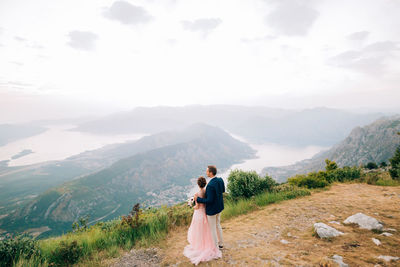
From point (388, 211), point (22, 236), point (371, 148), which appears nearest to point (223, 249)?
point (388, 211)

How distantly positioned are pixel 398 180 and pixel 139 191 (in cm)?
19675

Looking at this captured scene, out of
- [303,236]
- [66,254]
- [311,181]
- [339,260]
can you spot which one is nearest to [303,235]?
[303,236]

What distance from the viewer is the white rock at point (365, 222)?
6057 mm

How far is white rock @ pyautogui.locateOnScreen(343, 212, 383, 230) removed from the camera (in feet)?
19.9

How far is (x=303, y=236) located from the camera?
6.28 meters

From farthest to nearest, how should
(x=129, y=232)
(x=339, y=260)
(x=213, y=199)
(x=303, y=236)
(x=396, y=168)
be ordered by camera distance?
(x=396, y=168), (x=129, y=232), (x=303, y=236), (x=213, y=199), (x=339, y=260)

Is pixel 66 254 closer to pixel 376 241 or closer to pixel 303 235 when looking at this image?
pixel 303 235

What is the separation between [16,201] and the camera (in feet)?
524

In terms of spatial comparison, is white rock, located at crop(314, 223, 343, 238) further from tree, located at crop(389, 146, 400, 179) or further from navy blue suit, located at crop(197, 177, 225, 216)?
tree, located at crop(389, 146, 400, 179)

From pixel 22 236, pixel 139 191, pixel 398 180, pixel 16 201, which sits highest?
pixel 22 236

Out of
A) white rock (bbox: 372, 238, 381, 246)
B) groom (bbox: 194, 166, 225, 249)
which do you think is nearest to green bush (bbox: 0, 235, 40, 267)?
groom (bbox: 194, 166, 225, 249)

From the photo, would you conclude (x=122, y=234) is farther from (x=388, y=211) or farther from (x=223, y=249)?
(x=388, y=211)

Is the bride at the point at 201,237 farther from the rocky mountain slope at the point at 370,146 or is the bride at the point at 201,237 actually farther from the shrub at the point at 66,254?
the rocky mountain slope at the point at 370,146

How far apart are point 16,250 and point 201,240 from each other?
5824 mm
